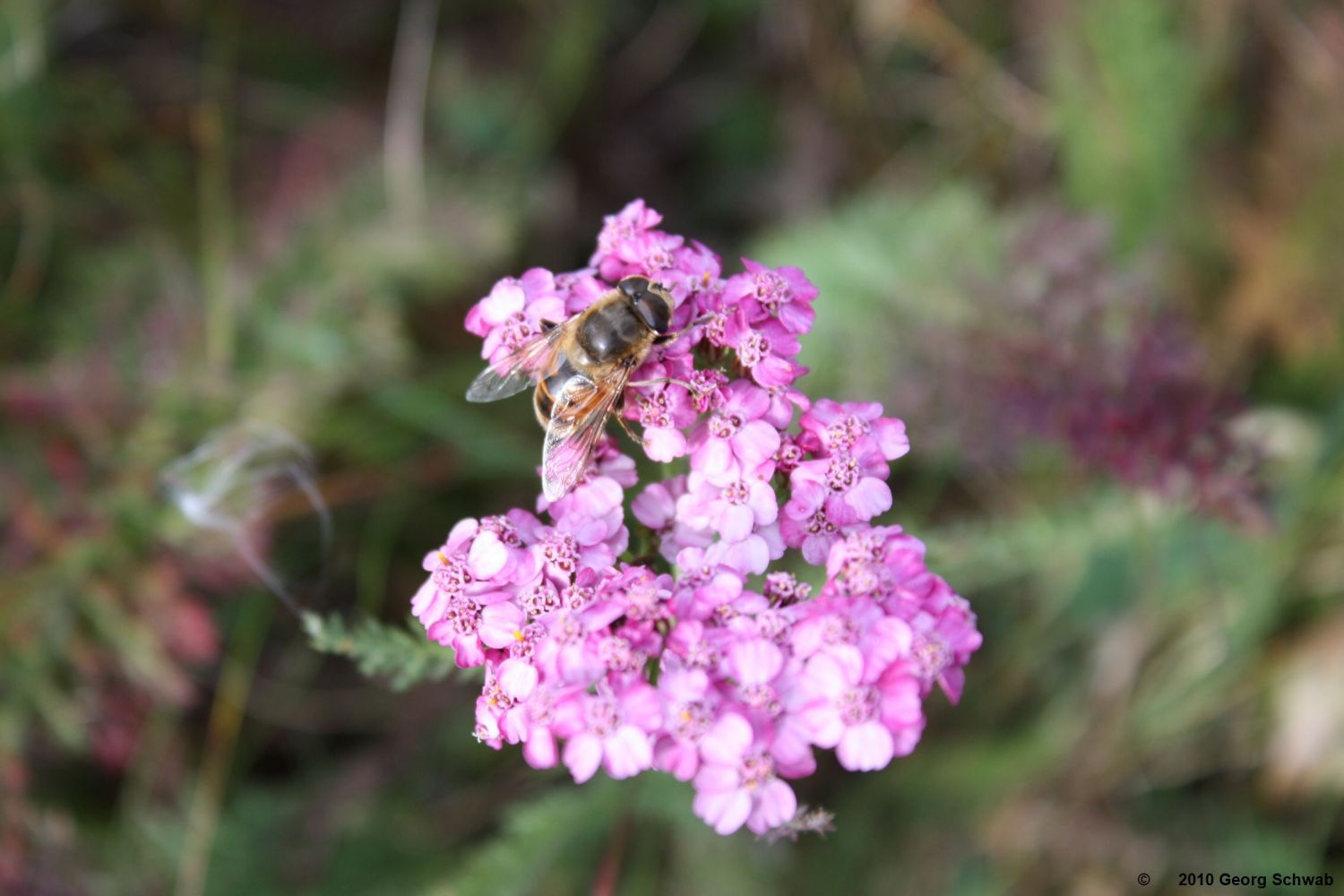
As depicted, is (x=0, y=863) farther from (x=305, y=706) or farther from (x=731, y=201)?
(x=731, y=201)

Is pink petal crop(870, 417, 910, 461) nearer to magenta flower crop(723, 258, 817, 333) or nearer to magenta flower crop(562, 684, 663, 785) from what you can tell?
magenta flower crop(723, 258, 817, 333)

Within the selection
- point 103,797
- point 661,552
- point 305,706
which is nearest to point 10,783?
point 103,797

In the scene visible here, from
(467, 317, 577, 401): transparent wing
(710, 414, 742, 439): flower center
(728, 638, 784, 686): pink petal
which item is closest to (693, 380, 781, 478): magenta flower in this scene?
(710, 414, 742, 439): flower center

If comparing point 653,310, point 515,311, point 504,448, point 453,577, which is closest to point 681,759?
point 453,577

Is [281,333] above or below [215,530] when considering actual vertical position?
above

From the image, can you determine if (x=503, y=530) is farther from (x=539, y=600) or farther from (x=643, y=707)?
(x=643, y=707)

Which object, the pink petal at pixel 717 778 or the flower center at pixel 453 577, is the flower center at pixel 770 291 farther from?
the pink petal at pixel 717 778

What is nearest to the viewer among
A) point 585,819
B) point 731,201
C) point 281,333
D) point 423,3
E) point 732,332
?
point 732,332
